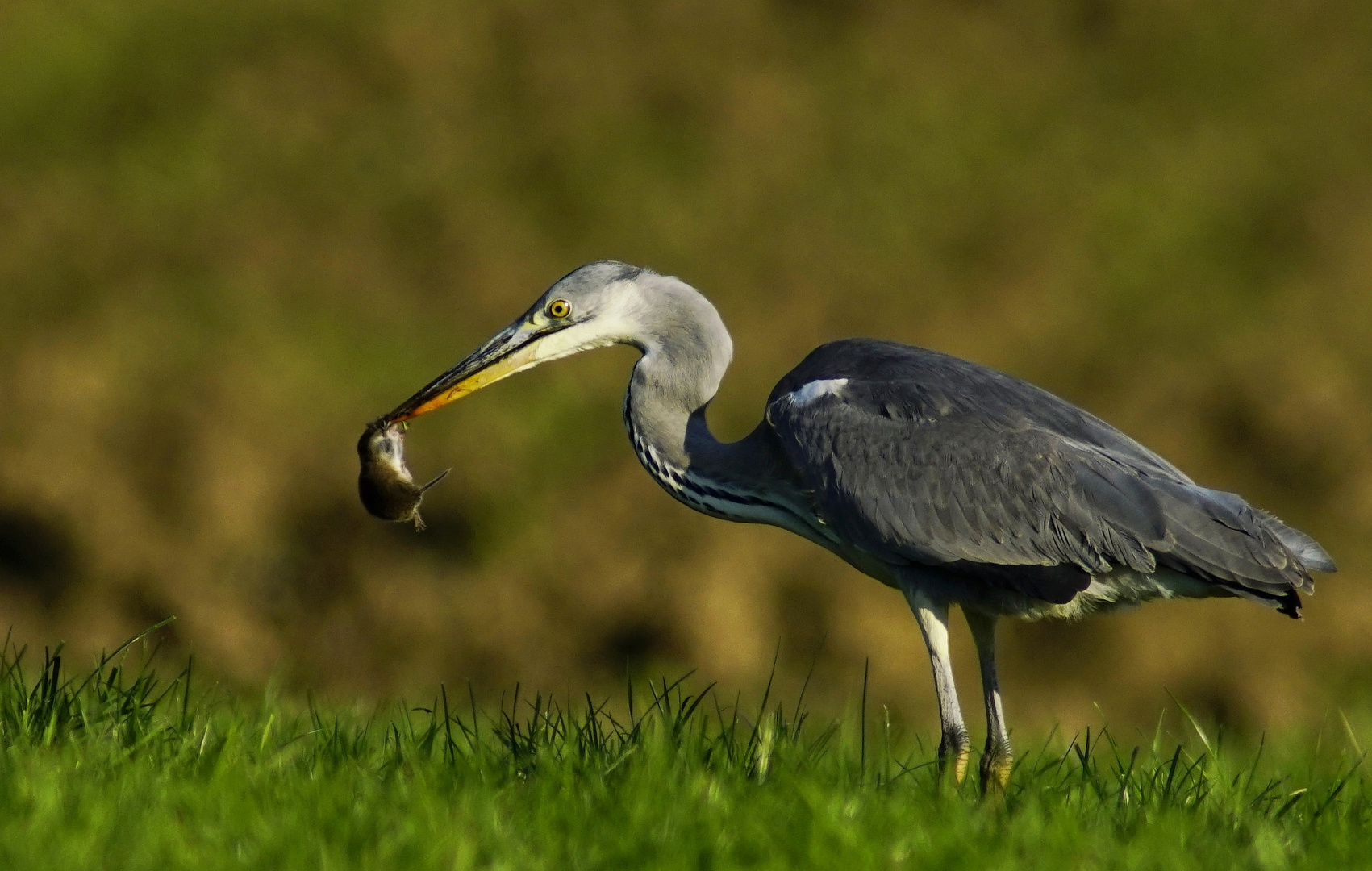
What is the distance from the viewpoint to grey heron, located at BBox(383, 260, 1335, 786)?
516 cm

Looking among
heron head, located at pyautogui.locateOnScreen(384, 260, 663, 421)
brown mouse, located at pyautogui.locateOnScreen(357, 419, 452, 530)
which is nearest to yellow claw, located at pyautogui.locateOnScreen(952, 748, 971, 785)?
brown mouse, located at pyautogui.locateOnScreen(357, 419, 452, 530)

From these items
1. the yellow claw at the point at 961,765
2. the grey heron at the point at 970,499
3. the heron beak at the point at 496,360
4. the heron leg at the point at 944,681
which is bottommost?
the yellow claw at the point at 961,765

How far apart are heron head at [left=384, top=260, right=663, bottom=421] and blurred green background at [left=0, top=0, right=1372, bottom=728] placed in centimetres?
413

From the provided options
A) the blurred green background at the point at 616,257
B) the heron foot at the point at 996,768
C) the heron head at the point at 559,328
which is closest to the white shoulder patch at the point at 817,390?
the heron head at the point at 559,328

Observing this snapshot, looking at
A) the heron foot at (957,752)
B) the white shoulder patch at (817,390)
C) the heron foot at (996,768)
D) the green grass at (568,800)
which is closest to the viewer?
the green grass at (568,800)

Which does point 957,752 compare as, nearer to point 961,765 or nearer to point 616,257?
point 961,765

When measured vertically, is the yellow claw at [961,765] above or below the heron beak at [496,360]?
below

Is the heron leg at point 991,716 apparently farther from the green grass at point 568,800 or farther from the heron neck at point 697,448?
the heron neck at point 697,448

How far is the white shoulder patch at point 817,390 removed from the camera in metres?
5.73

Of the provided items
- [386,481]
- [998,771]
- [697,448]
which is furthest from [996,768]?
[386,481]

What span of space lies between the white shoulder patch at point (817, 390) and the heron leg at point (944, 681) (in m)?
0.71

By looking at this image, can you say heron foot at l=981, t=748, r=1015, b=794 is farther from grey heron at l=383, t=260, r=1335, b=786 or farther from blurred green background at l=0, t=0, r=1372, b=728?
blurred green background at l=0, t=0, r=1372, b=728

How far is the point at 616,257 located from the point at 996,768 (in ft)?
26.4

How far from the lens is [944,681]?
5.28 m
